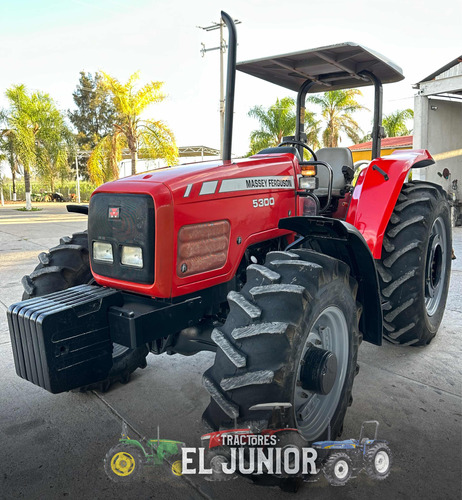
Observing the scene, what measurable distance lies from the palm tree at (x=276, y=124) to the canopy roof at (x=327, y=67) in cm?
2127

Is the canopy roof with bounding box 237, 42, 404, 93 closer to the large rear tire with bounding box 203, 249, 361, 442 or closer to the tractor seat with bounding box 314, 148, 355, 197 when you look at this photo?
the tractor seat with bounding box 314, 148, 355, 197

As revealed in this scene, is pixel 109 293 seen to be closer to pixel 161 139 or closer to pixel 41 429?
pixel 41 429

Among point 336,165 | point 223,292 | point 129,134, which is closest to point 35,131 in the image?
point 129,134

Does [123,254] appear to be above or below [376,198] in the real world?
below

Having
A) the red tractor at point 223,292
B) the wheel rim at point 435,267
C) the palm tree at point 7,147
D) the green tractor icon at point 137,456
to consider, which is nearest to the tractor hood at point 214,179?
the red tractor at point 223,292

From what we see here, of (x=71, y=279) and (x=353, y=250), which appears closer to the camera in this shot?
(x=353, y=250)

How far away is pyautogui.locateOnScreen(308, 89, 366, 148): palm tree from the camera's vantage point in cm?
2441

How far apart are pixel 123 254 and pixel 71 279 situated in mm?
746

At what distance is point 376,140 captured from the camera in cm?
373

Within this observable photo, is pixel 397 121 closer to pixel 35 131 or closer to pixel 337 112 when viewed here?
pixel 337 112

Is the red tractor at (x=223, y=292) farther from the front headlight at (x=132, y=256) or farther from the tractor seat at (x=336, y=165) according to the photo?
the tractor seat at (x=336, y=165)

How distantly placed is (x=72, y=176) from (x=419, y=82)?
138 feet

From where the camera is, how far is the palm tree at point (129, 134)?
64.8 ft

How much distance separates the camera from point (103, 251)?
227cm
